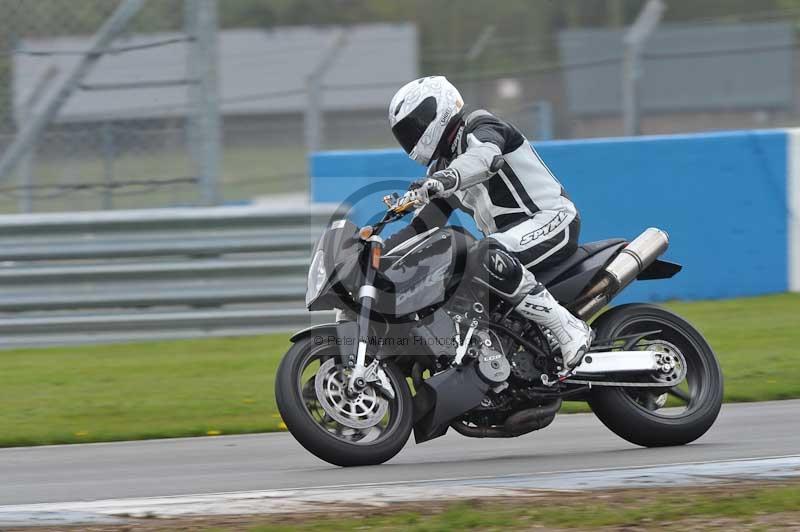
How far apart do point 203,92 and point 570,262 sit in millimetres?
4927

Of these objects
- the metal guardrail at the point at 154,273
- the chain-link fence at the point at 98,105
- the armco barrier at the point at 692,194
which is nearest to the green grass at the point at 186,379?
the metal guardrail at the point at 154,273

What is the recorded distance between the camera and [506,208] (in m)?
6.29

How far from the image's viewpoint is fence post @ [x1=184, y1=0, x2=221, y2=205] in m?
10.4

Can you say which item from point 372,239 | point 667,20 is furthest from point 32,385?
point 667,20

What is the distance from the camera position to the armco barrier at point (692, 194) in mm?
11164

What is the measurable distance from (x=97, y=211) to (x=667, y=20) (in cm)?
1743

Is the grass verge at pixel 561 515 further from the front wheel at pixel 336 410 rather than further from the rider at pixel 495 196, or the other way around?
the rider at pixel 495 196

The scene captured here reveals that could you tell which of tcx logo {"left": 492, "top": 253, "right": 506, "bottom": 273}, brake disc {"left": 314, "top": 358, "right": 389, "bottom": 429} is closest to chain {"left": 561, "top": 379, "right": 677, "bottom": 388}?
tcx logo {"left": 492, "top": 253, "right": 506, "bottom": 273}

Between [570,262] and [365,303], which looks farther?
[570,262]

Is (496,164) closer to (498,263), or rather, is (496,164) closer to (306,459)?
(498,263)

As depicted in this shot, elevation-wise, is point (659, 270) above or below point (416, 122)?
below

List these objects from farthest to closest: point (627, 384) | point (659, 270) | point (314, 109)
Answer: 1. point (314, 109)
2. point (659, 270)
3. point (627, 384)

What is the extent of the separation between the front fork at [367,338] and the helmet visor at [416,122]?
19.6 inches

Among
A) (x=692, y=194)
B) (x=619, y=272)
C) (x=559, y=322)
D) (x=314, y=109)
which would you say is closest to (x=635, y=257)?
(x=619, y=272)
